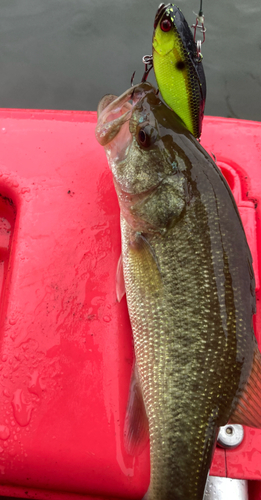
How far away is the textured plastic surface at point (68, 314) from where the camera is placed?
1.70 metres

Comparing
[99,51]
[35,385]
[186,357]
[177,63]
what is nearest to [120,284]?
[186,357]

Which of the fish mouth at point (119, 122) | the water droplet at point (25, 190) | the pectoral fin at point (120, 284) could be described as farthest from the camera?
the water droplet at point (25, 190)

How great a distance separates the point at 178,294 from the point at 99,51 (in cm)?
433

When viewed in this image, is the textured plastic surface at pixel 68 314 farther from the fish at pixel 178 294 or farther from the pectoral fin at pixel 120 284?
the fish at pixel 178 294

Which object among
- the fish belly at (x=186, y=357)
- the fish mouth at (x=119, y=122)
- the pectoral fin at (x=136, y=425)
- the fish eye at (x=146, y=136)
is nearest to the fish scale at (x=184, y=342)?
the fish belly at (x=186, y=357)

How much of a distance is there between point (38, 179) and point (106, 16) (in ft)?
13.3

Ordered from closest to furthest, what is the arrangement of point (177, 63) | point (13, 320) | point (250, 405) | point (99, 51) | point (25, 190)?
1. point (250, 405)
2. point (177, 63)
3. point (13, 320)
4. point (25, 190)
5. point (99, 51)

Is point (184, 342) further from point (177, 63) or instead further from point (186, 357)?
point (177, 63)

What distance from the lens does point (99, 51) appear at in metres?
4.71

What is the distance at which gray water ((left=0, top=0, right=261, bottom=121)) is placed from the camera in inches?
174

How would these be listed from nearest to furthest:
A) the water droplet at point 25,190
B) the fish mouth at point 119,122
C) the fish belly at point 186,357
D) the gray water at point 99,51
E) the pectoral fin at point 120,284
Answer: the fish belly at point 186,357 → the fish mouth at point 119,122 → the pectoral fin at point 120,284 → the water droplet at point 25,190 → the gray water at point 99,51

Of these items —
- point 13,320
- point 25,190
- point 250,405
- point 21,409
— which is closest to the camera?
point 250,405

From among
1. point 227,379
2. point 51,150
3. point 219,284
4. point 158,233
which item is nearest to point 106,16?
point 51,150

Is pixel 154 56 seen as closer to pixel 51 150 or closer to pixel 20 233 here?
pixel 51 150
